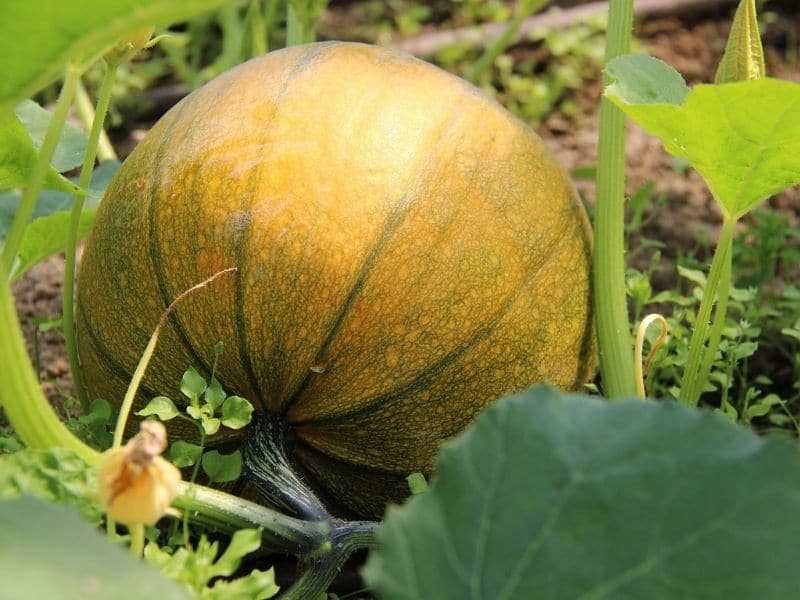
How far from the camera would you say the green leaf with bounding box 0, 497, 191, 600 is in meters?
0.88

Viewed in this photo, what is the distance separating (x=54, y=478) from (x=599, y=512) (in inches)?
22.1

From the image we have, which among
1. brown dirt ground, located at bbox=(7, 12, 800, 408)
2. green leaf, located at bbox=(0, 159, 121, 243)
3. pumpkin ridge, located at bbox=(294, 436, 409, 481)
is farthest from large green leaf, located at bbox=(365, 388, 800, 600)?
brown dirt ground, located at bbox=(7, 12, 800, 408)

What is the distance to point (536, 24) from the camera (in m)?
3.39

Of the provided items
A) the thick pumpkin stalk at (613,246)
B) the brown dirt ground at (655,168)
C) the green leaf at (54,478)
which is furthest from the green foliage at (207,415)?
the brown dirt ground at (655,168)

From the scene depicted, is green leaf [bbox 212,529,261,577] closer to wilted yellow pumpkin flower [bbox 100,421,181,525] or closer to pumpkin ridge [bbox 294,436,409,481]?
wilted yellow pumpkin flower [bbox 100,421,181,525]

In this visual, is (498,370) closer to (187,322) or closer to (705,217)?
(187,322)

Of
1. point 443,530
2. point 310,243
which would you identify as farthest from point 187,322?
point 443,530

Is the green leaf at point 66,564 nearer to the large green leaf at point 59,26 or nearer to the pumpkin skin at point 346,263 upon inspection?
the large green leaf at point 59,26

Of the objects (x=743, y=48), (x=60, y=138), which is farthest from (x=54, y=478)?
(x=743, y=48)

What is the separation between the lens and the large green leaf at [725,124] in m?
1.37

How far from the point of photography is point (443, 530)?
992 millimetres

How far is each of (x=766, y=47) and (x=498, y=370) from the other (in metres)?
2.17

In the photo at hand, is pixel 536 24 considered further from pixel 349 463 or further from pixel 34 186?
pixel 34 186

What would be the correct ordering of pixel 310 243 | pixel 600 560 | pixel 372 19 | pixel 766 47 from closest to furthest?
pixel 600 560, pixel 310 243, pixel 766 47, pixel 372 19
